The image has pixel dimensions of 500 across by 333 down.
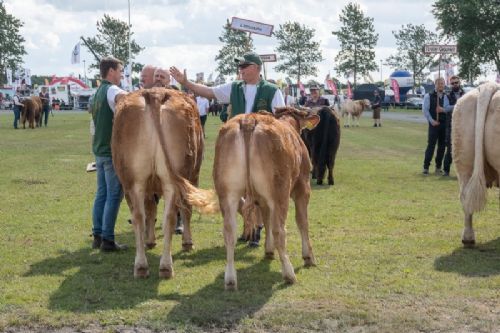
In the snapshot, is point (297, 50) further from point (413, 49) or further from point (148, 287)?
point (148, 287)

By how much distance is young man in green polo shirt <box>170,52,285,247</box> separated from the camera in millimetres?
8047

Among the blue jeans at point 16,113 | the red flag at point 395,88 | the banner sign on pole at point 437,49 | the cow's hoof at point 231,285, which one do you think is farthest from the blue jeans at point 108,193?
the red flag at point 395,88

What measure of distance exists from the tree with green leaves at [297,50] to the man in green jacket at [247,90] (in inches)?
3272

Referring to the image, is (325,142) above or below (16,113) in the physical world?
below

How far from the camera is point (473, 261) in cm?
752

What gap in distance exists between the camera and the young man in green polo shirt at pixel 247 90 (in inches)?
317

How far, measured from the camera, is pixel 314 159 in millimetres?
14680

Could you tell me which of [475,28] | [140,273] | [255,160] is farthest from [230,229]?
[475,28]

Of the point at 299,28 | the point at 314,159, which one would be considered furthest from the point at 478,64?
the point at 314,159

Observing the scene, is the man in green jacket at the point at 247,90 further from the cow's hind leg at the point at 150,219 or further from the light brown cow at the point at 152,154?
the cow's hind leg at the point at 150,219

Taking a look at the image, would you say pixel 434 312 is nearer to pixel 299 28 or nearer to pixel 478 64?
pixel 478 64

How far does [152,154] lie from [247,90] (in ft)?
5.96

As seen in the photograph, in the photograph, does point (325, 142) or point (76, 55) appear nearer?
point (325, 142)

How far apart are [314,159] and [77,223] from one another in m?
6.03
